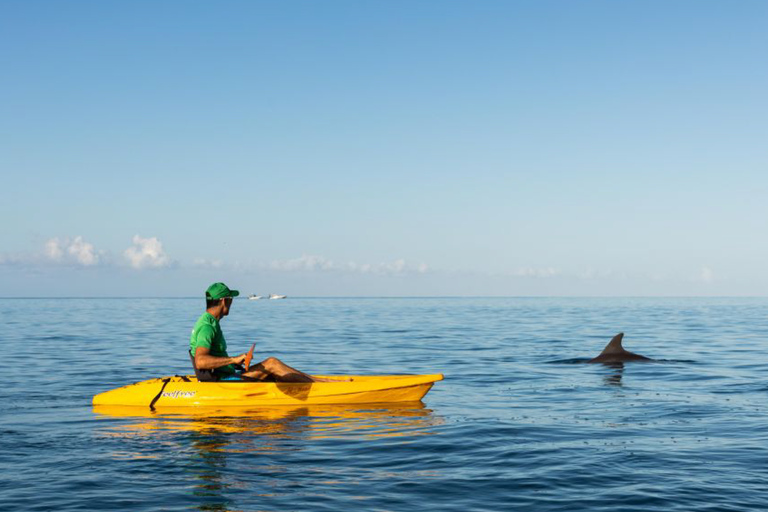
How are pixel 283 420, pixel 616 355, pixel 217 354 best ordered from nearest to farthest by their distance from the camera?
pixel 283 420 → pixel 217 354 → pixel 616 355

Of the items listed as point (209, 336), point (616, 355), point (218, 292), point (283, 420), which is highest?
point (218, 292)

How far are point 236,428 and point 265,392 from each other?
2.03 metres

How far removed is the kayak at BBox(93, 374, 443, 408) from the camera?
15.0 m

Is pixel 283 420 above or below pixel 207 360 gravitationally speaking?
below

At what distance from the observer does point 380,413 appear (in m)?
14.6

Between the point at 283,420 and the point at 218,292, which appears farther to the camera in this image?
the point at 218,292

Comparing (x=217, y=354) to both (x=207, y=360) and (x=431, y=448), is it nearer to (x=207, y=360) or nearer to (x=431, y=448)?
(x=207, y=360)

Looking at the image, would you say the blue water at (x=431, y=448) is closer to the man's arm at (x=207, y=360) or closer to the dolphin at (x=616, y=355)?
the man's arm at (x=207, y=360)

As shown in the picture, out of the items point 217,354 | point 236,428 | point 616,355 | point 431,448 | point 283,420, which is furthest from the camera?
point 616,355

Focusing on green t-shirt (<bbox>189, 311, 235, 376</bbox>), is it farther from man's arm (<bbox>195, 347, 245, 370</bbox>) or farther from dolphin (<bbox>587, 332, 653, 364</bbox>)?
dolphin (<bbox>587, 332, 653, 364</bbox>)

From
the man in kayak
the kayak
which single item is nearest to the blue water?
the kayak

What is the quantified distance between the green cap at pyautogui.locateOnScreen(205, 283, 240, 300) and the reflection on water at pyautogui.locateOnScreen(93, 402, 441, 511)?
2.16 m

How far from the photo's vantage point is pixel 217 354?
15.0 m

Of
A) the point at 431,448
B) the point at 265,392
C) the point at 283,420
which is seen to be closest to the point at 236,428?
the point at 283,420
